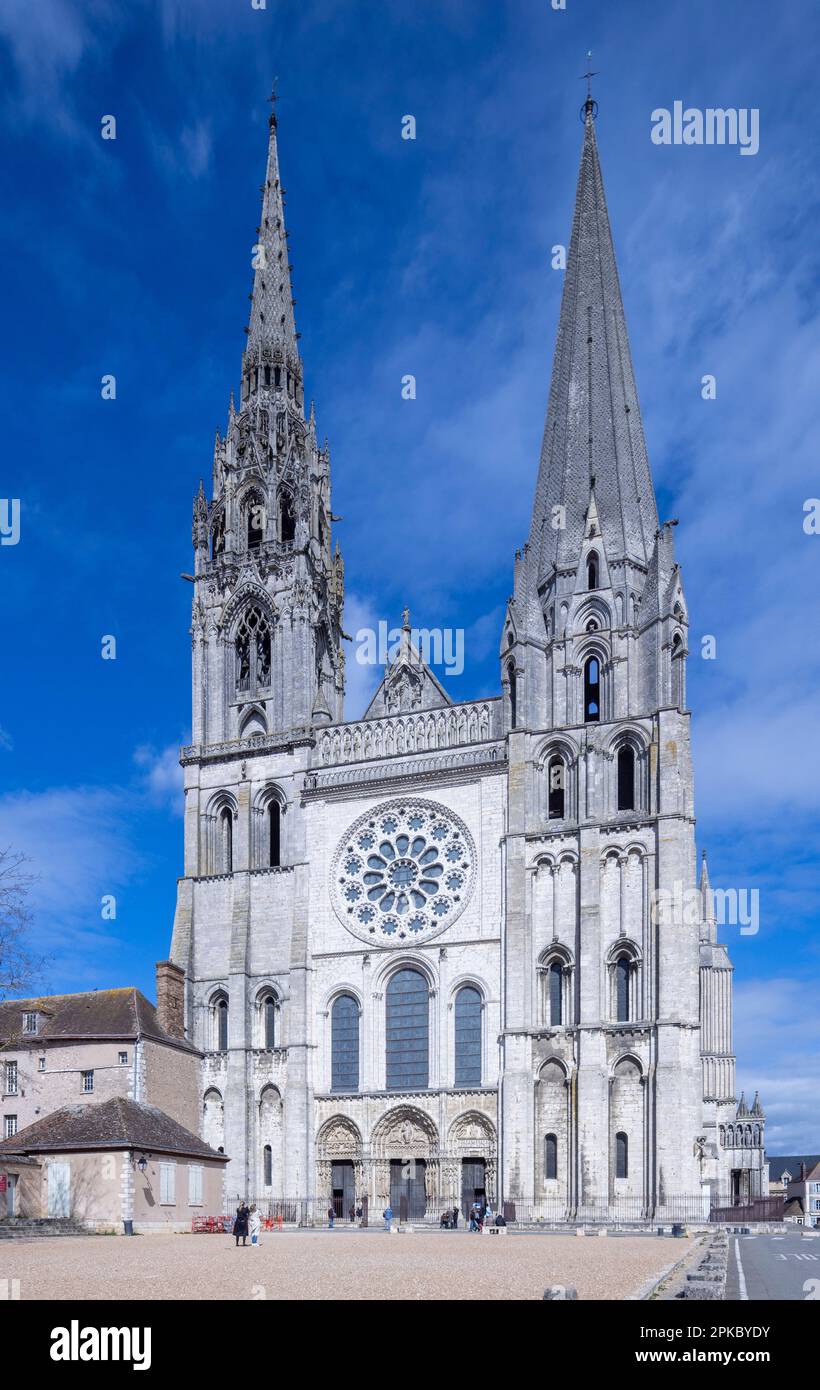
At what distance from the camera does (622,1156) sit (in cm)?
4550

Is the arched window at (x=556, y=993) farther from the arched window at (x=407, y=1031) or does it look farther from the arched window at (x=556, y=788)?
the arched window at (x=556, y=788)

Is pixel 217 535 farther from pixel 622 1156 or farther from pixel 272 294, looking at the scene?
pixel 622 1156

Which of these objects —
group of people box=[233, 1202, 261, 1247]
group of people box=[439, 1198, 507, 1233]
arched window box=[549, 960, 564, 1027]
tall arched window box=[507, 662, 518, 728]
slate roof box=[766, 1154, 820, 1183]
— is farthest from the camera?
slate roof box=[766, 1154, 820, 1183]

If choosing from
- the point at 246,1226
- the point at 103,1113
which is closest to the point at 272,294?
the point at 103,1113

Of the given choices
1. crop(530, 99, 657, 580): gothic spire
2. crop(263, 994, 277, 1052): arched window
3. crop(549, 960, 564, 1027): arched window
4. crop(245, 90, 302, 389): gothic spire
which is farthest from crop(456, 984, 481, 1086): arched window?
crop(245, 90, 302, 389): gothic spire

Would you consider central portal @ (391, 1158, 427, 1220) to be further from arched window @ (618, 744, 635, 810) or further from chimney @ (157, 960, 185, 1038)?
arched window @ (618, 744, 635, 810)

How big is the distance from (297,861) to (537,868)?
10107 mm

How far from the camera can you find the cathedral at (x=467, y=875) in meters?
46.2

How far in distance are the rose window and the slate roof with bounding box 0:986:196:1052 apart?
8.43 m

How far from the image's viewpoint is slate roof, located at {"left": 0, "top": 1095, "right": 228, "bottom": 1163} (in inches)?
1560

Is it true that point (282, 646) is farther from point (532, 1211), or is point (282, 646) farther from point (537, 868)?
point (532, 1211)

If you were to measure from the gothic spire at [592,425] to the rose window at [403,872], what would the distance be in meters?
11.7

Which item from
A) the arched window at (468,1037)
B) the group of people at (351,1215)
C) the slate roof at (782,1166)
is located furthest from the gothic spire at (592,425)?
the slate roof at (782,1166)
